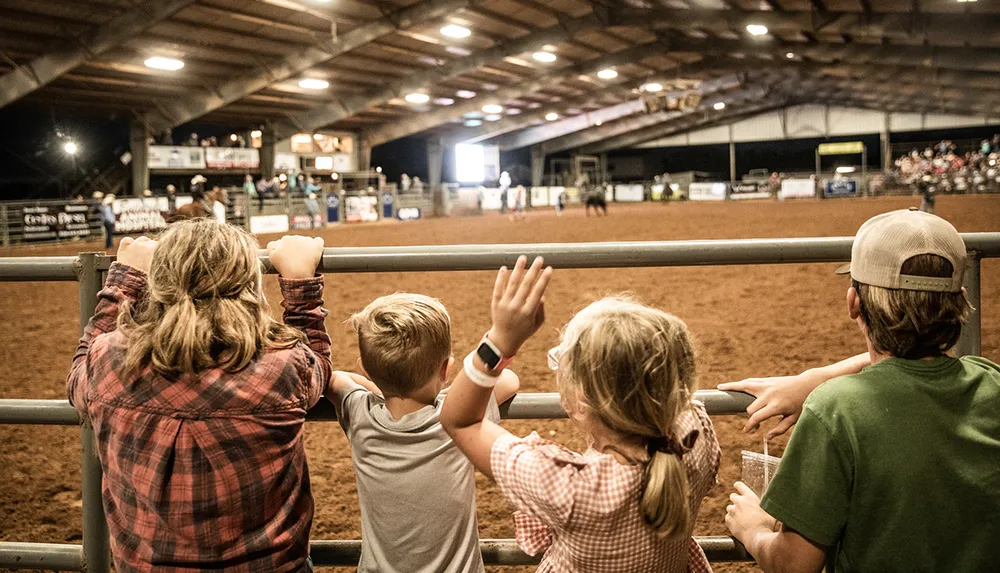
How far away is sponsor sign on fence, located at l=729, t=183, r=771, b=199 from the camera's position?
4009 cm

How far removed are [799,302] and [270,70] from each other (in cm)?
1832

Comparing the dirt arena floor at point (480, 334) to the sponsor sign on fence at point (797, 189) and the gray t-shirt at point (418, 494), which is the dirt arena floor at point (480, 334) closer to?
the gray t-shirt at point (418, 494)

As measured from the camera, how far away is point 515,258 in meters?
1.73

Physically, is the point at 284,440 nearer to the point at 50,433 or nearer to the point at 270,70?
the point at 50,433

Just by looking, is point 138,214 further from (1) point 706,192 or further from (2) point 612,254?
(1) point 706,192

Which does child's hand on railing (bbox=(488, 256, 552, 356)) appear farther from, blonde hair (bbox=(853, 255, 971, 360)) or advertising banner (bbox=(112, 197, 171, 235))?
advertising banner (bbox=(112, 197, 171, 235))

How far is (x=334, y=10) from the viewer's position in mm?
18781

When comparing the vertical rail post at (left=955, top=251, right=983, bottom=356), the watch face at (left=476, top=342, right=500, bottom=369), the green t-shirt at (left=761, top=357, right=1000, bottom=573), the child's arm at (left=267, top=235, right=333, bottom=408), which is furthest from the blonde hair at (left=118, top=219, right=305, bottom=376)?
the vertical rail post at (left=955, top=251, right=983, bottom=356)

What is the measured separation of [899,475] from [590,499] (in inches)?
20.2

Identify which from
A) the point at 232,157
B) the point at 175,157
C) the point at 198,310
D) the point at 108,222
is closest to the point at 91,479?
the point at 198,310

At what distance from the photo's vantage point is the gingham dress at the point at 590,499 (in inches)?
48.1

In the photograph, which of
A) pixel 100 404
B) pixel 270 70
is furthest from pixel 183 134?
pixel 100 404

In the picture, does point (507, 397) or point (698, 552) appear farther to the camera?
point (507, 397)

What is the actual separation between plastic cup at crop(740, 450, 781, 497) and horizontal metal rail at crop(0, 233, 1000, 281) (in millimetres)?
433
